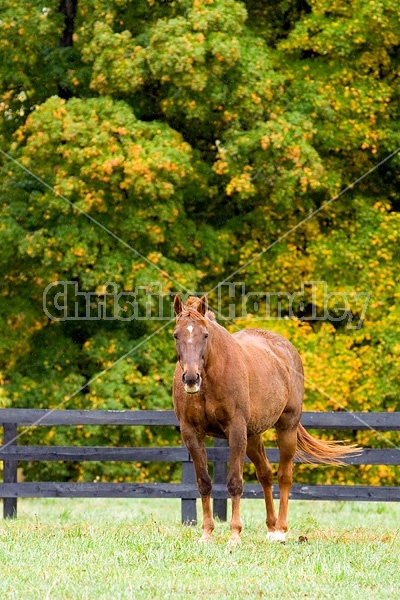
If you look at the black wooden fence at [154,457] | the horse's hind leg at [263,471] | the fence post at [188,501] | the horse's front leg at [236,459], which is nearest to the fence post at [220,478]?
the black wooden fence at [154,457]

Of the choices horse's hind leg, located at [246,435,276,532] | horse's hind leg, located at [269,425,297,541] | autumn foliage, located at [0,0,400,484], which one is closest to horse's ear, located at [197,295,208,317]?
horse's hind leg, located at [246,435,276,532]

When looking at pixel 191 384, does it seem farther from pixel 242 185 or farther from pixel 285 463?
pixel 242 185

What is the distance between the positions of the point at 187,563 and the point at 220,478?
4.02 metres

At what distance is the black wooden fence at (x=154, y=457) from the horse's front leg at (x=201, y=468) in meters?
2.22

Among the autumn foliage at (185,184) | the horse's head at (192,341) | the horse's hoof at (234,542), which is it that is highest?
the horse's head at (192,341)

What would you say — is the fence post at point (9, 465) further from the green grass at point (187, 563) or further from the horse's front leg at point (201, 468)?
the horse's front leg at point (201, 468)

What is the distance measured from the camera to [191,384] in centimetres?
773

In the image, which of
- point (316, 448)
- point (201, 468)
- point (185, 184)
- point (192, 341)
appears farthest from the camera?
point (185, 184)

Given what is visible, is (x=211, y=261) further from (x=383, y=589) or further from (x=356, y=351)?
(x=383, y=589)

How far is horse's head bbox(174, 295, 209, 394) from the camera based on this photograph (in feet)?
25.4

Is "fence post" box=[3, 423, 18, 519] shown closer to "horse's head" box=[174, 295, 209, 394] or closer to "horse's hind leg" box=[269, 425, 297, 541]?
"horse's hind leg" box=[269, 425, 297, 541]

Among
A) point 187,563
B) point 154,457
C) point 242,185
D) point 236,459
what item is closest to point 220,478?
point 154,457

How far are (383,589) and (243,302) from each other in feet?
40.6

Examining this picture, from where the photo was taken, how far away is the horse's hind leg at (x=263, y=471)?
9.30 metres
